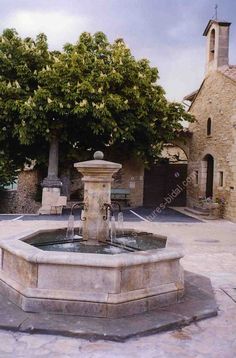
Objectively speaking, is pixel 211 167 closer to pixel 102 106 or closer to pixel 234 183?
pixel 234 183

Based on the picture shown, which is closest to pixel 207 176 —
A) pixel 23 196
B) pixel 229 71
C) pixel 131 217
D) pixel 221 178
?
pixel 221 178

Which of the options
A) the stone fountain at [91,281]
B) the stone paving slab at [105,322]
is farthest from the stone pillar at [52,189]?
the stone paving slab at [105,322]

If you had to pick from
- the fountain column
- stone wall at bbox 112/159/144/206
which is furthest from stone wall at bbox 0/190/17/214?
the fountain column

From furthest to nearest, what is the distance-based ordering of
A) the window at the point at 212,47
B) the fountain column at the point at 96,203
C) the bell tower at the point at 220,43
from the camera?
the window at the point at 212,47 → the bell tower at the point at 220,43 → the fountain column at the point at 96,203

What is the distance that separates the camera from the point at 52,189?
15.3 m

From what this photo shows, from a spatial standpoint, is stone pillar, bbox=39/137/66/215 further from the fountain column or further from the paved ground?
the fountain column

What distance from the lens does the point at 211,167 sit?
18.4 m

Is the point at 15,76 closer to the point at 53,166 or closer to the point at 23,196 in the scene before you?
the point at 53,166

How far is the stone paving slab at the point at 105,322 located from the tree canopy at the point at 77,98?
9791 mm

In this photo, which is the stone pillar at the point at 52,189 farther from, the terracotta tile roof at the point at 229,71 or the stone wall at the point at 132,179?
the terracotta tile roof at the point at 229,71

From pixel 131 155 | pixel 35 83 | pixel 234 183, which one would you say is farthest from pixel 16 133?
pixel 234 183

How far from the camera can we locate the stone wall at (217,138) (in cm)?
1495

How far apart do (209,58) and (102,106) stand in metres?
6.75

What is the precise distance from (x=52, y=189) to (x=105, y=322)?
1143 cm
